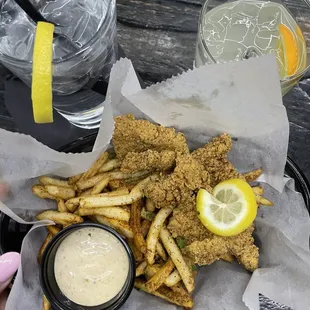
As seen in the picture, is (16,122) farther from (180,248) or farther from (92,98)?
(180,248)

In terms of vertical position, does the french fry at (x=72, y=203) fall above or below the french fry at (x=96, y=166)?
below

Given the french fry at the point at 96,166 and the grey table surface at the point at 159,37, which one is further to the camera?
the grey table surface at the point at 159,37

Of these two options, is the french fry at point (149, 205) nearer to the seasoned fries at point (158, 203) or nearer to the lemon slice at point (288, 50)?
the seasoned fries at point (158, 203)

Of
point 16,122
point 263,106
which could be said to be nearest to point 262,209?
point 263,106

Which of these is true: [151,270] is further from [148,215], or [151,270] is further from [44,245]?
[44,245]

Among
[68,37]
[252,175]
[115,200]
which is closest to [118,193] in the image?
[115,200]

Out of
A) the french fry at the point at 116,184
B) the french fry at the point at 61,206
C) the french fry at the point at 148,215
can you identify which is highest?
the french fry at the point at 116,184

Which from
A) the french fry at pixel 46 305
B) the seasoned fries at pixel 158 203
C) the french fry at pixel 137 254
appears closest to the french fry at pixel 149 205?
the seasoned fries at pixel 158 203
